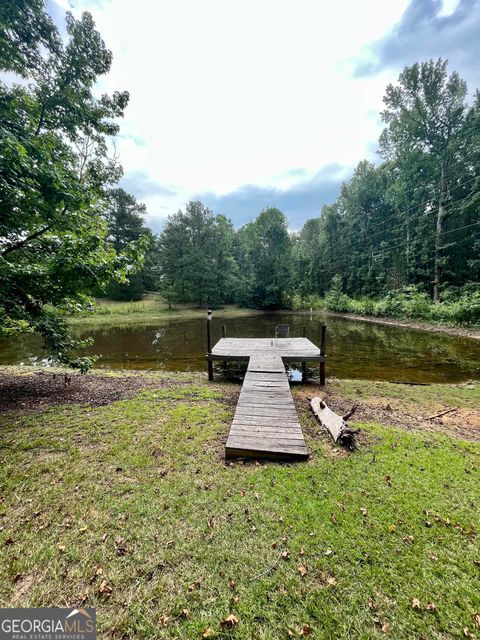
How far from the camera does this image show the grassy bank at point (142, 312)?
22.5 metres

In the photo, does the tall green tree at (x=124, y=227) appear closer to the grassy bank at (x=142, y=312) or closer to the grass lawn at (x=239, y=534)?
the grassy bank at (x=142, y=312)

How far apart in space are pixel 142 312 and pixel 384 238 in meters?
28.4

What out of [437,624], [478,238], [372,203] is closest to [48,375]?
[437,624]

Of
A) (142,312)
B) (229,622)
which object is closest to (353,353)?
(229,622)

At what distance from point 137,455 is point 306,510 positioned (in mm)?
2342

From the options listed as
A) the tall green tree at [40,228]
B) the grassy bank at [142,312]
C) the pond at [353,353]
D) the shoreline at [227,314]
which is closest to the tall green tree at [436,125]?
the shoreline at [227,314]

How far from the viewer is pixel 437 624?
1694 millimetres

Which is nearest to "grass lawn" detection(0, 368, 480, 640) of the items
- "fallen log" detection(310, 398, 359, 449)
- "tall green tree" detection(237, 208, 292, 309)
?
"fallen log" detection(310, 398, 359, 449)

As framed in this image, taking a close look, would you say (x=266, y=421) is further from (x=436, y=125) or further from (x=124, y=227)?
(x=124, y=227)

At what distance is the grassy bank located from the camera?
22.5 metres

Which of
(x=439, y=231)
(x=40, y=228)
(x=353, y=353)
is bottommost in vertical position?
(x=353, y=353)

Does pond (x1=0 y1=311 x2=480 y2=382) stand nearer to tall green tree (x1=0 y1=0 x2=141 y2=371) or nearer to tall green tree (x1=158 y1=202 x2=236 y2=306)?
tall green tree (x1=0 y1=0 x2=141 y2=371)

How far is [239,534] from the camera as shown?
7.70 ft

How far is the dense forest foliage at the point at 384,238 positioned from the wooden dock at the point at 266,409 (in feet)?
44.8
